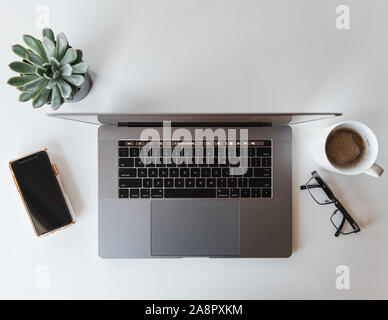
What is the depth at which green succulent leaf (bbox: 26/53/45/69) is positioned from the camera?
1.76ft

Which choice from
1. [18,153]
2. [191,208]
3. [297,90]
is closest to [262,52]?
[297,90]

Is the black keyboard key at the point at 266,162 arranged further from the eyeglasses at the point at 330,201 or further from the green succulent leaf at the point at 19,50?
the green succulent leaf at the point at 19,50

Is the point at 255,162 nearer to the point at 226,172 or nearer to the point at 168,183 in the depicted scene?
the point at 226,172

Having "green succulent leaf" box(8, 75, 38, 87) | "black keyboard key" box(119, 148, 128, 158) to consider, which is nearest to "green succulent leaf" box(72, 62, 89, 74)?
"green succulent leaf" box(8, 75, 38, 87)

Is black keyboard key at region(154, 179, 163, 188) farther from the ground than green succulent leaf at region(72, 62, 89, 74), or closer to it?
closer to it

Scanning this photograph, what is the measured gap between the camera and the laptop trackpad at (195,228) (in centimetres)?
67

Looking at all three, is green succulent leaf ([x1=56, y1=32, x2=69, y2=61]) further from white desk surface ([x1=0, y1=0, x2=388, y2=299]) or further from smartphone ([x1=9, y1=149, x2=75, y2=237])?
smartphone ([x1=9, y1=149, x2=75, y2=237])

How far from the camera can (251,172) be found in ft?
2.17

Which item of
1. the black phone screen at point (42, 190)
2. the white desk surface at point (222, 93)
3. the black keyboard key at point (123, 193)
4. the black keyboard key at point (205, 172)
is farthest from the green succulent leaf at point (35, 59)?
the black keyboard key at point (205, 172)

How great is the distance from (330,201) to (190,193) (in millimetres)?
397

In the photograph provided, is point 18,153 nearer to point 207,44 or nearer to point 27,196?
point 27,196

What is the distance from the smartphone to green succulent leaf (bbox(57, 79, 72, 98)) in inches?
8.9

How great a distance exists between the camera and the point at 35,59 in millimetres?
542

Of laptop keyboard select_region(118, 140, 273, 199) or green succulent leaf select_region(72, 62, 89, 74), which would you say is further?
laptop keyboard select_region(118, 140, 273, 199)
